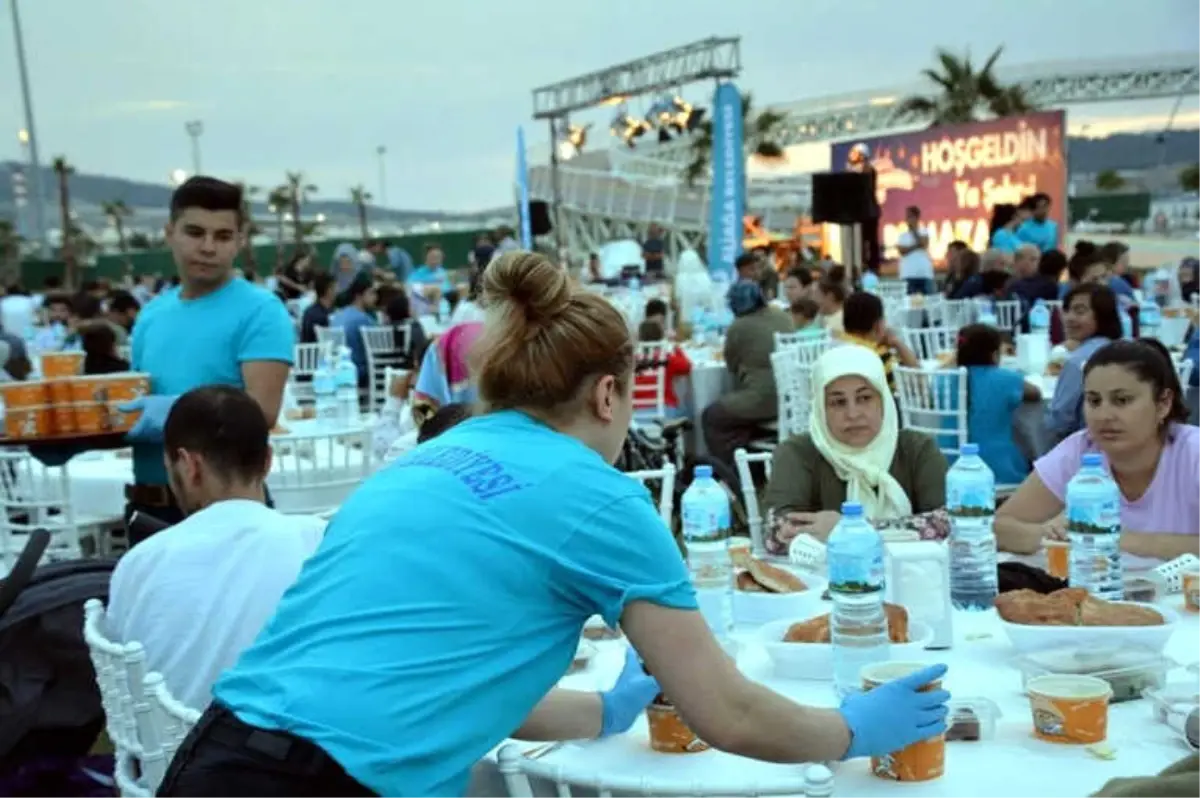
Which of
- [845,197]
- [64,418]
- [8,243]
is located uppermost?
[8,243]

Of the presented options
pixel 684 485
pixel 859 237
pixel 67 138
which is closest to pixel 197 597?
pixel 684 485

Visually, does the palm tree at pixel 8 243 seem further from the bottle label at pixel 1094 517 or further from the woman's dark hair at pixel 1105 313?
the bottle label at pixel 1094 517

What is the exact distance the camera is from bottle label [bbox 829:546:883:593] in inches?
85.9

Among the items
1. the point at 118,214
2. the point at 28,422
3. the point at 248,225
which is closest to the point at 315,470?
the point at 248,225

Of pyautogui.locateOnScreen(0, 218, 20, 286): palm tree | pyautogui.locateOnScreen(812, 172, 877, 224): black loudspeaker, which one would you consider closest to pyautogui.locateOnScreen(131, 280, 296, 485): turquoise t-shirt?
pyautogui.locateOnScreen(812, 172, 877, 224): black loudspeaker

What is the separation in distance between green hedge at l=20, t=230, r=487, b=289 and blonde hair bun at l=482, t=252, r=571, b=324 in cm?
3194

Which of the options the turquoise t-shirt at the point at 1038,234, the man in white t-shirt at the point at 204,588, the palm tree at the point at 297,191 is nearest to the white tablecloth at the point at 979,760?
the man in white t-shirt at the point at 204,588

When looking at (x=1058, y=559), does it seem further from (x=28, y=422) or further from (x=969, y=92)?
(x=969, y=92)

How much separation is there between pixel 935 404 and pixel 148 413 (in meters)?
4.25

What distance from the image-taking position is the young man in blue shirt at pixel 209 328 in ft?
11.7

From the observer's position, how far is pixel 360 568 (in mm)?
1695

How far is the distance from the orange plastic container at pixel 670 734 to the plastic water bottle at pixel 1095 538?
1.01m

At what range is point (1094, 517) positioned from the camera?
2596 mm

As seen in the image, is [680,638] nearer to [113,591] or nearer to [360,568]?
[360,568]
